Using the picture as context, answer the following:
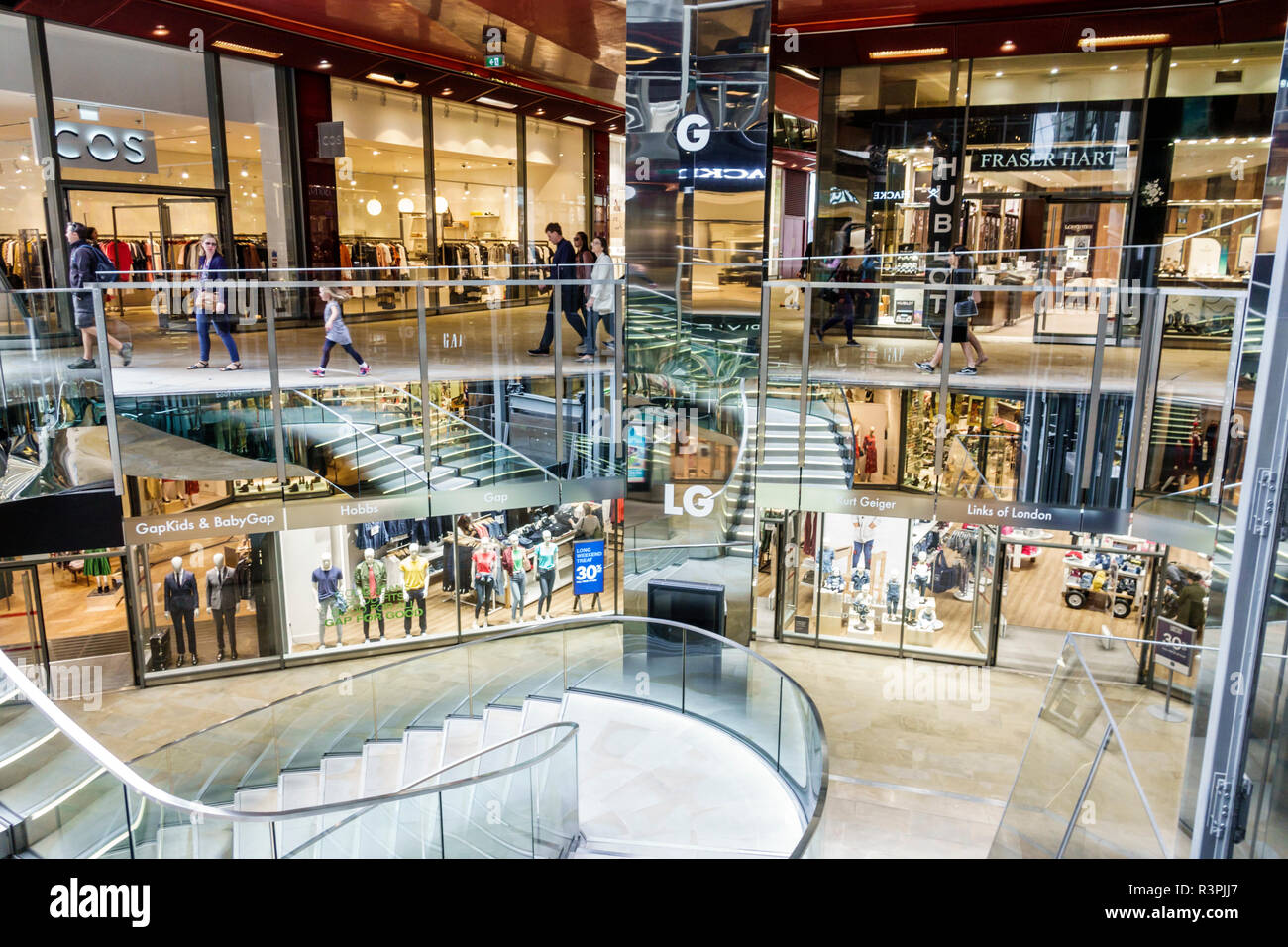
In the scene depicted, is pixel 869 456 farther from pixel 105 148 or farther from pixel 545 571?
pixel 105 148

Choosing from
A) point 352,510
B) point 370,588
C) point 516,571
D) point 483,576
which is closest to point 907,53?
point 516,571

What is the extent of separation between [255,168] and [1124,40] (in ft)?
41.6

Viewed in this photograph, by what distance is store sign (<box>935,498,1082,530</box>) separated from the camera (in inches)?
350

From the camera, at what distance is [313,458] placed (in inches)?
341

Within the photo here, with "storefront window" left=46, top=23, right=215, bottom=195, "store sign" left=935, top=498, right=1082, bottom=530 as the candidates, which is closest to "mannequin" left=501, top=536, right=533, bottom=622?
"store sign" left=935, top=498, right=1082, bottom=530

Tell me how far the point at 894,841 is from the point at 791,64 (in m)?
11.5

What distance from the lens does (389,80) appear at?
51.6 ft

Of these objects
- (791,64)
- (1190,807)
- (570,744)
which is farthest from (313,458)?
(791,64)

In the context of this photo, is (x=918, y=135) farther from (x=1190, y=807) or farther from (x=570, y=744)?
(x=1190, y=807)

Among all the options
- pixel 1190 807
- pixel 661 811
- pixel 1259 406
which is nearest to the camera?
pixel 1259 406

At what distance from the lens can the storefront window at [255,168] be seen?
1381 centimetres

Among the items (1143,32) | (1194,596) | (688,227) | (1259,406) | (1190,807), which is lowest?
(1194,596)

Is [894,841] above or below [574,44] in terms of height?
below

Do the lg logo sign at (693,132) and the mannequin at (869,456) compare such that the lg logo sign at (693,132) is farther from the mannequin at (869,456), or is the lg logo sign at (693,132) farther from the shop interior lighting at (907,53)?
the shop interior lighting at (907,53)
